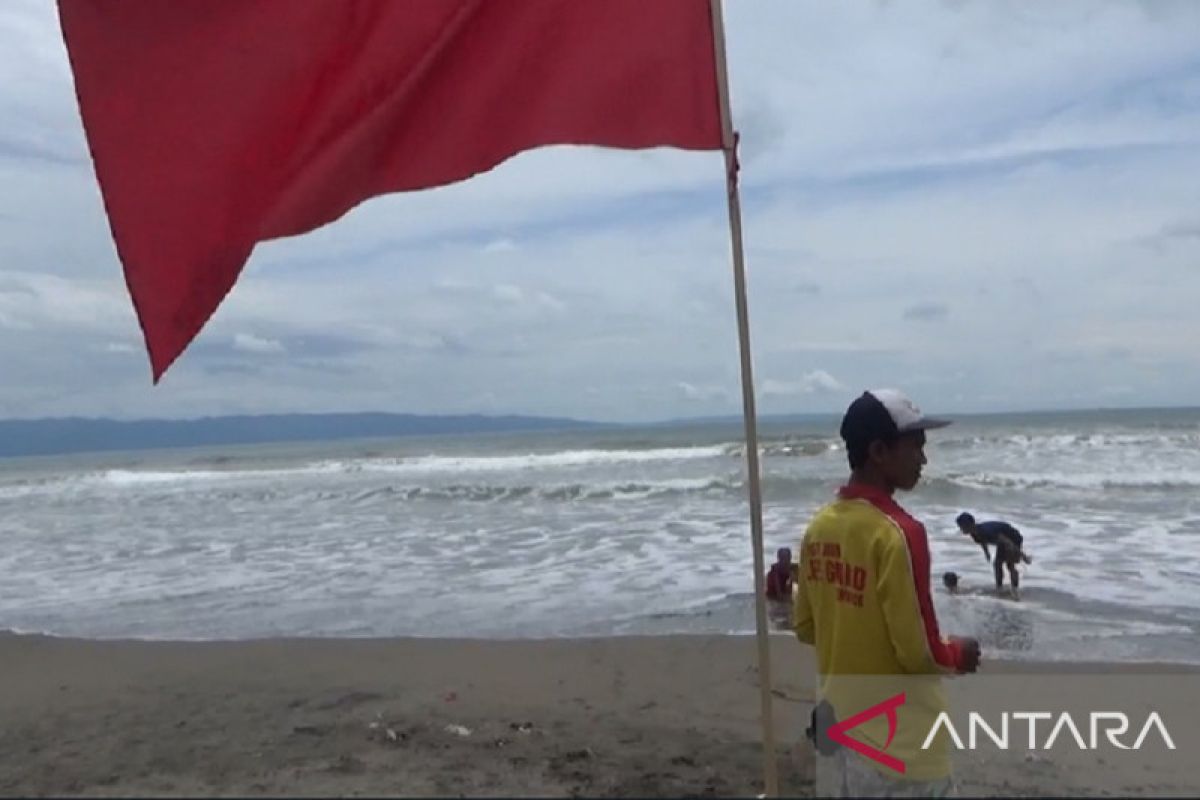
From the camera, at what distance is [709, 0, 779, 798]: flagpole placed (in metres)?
3.85

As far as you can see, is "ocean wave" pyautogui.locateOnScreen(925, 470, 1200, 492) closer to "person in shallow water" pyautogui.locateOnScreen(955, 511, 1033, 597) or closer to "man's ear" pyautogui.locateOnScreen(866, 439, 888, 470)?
"person in shallow water" pyautogui.locateOnScreen(955, 511, 1033, 597)

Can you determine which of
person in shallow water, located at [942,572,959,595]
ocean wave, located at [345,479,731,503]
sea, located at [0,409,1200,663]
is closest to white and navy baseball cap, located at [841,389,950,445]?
sea, located at [0,409,1200,663]

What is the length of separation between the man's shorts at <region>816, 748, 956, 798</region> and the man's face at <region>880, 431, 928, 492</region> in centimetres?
80

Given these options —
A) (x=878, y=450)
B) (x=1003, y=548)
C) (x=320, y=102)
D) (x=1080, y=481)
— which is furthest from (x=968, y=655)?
(x=1080, y=481)

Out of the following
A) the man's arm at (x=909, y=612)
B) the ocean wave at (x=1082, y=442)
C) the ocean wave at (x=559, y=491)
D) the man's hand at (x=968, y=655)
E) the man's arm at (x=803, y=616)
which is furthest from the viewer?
the ocean wave at (x=1082, y=442)

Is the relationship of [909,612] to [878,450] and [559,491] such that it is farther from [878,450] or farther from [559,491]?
[559,491]

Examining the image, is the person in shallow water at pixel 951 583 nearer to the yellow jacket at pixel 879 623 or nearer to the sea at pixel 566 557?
the sea at pixel 566 557

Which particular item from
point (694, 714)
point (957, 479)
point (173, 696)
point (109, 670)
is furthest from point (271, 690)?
point (957, 479)

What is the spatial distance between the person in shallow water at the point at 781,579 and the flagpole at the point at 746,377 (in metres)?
6.22

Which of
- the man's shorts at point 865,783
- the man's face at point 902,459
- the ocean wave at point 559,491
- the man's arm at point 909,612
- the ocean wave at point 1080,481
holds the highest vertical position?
the man's face at point 902,459

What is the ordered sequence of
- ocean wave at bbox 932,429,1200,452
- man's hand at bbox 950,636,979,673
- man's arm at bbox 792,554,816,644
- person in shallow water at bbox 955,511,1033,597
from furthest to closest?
ocean wave at bbox 932,429,1200,452
person in shallow water at bbox 955,511,1033,597
man's arm at bbox 792,554,816,644
man's hand at bbox 950,636,979,673

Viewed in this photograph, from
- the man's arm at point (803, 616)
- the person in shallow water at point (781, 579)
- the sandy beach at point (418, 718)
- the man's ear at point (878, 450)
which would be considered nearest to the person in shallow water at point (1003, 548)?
the person in shallow water at point (781, 579)

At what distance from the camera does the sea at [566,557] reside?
10.2 metres

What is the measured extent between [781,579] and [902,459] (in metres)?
7.32
